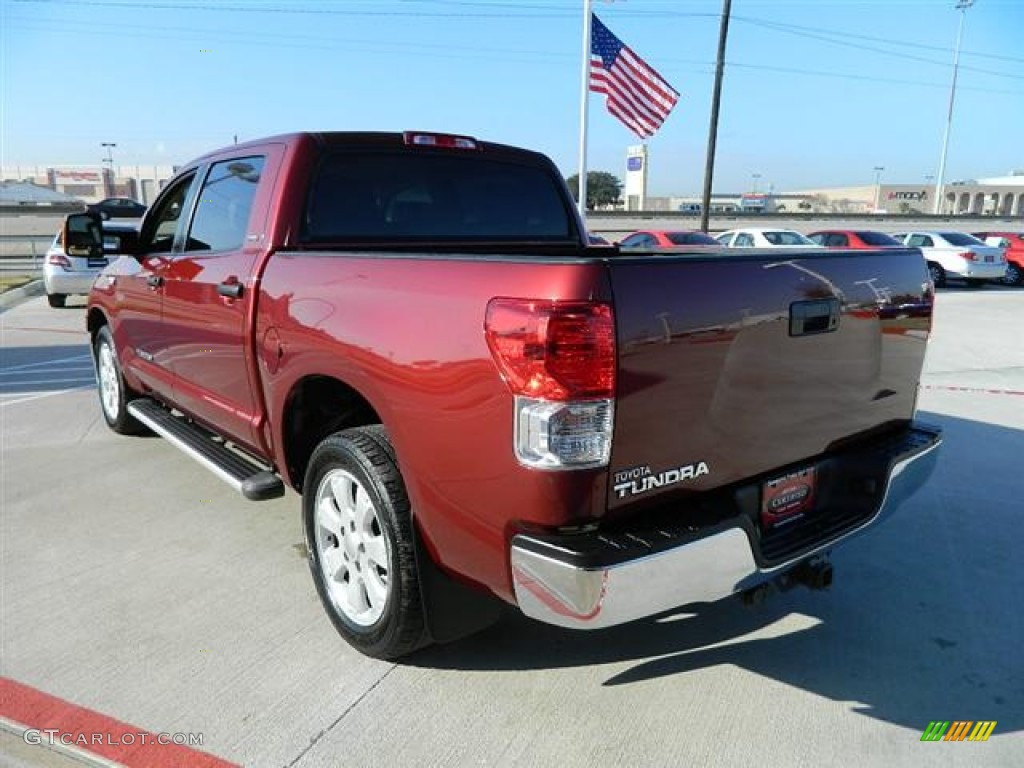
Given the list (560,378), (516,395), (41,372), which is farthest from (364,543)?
(41,372)

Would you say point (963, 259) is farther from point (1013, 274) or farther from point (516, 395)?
point (516, 395)

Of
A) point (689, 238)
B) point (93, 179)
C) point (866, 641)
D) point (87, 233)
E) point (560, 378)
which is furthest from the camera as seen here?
point (93, 179)

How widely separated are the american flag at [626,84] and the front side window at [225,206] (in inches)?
508

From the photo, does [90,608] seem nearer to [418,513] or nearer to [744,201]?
[418,513]

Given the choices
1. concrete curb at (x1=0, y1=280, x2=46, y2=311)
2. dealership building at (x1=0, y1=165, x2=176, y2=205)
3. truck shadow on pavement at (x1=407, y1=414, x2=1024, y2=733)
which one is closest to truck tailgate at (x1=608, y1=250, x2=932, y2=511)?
truck shadow on pavement at (x1=407, y1=414, x2=1024, y2=733)

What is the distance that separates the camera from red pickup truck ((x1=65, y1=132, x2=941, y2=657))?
2.05 m

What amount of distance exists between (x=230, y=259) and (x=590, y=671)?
238 centimetres

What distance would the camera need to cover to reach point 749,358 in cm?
238

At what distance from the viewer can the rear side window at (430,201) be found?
346cm

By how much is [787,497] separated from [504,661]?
1.20 metres

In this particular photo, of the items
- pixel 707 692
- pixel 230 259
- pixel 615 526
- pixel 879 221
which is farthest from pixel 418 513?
pixel 879 221

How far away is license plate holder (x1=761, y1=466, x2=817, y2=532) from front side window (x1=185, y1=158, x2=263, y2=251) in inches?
98.8

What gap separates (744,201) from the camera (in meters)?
124

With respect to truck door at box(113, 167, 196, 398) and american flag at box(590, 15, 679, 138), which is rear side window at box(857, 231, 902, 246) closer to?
american flag at box(590, 15, 679, 138)
